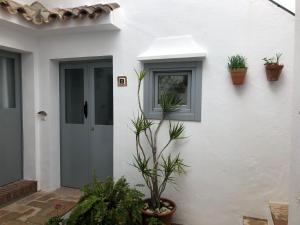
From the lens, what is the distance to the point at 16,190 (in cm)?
358

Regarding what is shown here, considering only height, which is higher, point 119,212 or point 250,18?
point 250,18

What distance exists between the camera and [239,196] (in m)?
2.92

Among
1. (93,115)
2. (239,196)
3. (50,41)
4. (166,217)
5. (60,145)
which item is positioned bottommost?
(166,217)

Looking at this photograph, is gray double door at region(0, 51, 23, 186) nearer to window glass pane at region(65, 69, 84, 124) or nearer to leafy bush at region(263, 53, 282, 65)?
window glass pane at region(65, 69, 84, 124)

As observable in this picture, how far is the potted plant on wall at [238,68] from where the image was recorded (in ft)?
8.96

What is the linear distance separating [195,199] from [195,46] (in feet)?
6.35

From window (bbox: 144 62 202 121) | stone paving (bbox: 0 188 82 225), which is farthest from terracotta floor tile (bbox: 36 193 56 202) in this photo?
window (bbox: 144 62 202 121)

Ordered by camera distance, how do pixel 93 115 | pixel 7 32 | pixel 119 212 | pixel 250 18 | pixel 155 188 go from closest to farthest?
pixel 119 212, pixel 250 18, pixel 155 188, pixel 7 32, pixel 93 115

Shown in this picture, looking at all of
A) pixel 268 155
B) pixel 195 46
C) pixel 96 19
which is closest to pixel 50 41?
pixel 96 19

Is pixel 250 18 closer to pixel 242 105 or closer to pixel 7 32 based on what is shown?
pixel 242 105

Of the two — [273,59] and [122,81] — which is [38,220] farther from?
[273,59]

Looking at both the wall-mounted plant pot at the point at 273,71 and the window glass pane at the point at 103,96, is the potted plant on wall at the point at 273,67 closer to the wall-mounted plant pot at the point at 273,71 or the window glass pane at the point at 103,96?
the wall-mounted plant pot at the point at 273,71

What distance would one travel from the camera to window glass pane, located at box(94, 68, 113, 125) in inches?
146

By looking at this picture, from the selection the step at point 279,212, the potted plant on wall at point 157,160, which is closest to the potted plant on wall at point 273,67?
the potted plant on wall at point 157,160
